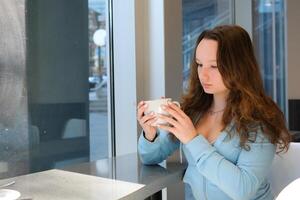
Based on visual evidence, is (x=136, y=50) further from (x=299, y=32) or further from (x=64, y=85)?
(x=299, y=32)

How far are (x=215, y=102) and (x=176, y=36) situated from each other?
1.40ft

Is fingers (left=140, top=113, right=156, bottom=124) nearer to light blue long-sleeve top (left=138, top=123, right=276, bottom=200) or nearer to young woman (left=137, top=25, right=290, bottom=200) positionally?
young woman (left=137, top=25, right=290, bottom=200)

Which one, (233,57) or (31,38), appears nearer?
(233,57)

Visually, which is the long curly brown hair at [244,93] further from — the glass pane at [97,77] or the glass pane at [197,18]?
the glass pane at [97,77]

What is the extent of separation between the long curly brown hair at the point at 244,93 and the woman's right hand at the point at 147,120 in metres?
0.22

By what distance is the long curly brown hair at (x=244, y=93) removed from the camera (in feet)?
3.62

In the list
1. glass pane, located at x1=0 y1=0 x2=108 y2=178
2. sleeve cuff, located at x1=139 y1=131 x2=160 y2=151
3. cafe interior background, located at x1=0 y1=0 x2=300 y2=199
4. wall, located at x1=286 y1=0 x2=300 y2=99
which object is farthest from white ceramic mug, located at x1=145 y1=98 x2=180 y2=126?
wall, located at x1=286 y1=0 x2=300 y2=99

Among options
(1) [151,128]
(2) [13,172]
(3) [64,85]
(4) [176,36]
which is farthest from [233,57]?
(2) [13,172]

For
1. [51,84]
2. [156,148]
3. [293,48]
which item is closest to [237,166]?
[156,148]

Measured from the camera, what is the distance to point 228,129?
3.70 feet

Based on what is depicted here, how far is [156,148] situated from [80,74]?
1.70 ft

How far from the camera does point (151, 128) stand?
1.24 metres

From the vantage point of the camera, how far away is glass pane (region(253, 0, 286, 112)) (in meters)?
3.55

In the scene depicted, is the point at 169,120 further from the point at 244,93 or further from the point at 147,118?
the point at 244,93
